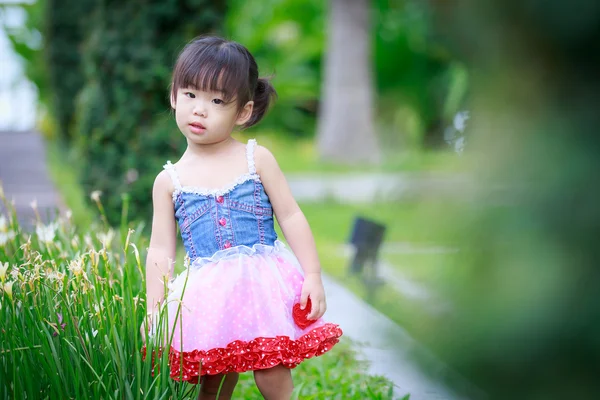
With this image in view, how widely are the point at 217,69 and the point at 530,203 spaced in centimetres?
180

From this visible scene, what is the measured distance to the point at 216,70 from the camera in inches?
93.2

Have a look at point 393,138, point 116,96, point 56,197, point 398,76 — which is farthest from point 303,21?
point 393,138

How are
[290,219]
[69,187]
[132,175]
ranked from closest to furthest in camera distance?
[290,219], [132,175], [69,187]

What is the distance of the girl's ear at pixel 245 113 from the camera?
2484 mm

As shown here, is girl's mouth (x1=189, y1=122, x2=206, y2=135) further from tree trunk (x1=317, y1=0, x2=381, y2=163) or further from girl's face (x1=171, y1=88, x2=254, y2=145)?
tree trunk (x1=317, y1=0, x2=381, y2=163)

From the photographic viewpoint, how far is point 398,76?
21.8 meters

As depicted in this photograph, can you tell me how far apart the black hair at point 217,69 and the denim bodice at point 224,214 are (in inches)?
8.5

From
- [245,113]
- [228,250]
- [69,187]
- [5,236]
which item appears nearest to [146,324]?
[228,250]

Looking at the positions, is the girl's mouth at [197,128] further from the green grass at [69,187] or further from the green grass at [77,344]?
the green grass at [69,187]

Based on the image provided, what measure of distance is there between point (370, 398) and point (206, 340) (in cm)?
108

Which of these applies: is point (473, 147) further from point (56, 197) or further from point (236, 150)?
point (56, 197)

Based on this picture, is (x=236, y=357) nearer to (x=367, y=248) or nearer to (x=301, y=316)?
(x=301, y=316)

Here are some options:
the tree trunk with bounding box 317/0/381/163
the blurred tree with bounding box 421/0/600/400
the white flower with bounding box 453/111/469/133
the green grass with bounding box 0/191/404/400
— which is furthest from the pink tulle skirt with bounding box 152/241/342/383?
the tree trunk with bounding box 317/0/381/163

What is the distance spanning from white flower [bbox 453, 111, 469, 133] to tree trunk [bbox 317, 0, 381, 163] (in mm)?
15687
